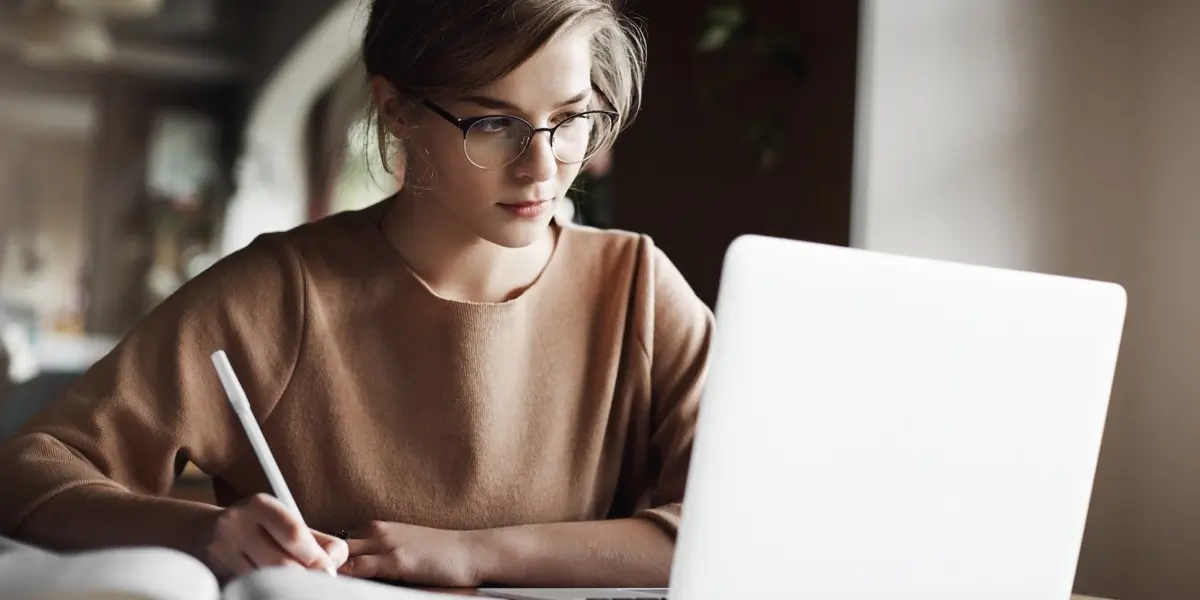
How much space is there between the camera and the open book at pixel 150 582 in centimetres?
57

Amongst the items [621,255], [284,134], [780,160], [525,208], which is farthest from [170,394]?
[284,134]

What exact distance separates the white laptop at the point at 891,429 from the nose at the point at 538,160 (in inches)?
17.5

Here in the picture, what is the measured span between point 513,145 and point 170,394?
0.40 meters

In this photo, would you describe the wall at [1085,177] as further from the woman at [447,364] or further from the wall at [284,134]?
the wall at [284,134]

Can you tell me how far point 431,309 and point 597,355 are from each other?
7.3 inches

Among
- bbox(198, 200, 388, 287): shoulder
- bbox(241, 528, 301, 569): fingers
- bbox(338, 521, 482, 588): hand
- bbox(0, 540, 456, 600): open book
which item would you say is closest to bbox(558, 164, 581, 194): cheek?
bbox(198, 200, 388, 287): shoulder

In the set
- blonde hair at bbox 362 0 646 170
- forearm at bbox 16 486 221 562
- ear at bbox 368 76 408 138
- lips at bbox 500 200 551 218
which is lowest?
forearm at bbox 16 486 221 562

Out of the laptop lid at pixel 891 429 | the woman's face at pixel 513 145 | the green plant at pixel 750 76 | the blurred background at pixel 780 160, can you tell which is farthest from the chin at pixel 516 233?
the green plant at pixel 750 76

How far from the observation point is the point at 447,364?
4.20ft

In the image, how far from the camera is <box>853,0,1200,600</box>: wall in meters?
2.46

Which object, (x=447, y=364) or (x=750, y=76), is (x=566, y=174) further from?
(x=750, y=76)

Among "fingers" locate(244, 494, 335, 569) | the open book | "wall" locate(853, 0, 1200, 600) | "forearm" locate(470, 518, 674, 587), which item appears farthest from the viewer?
"wall" locate(853, 0, 1200, 600)

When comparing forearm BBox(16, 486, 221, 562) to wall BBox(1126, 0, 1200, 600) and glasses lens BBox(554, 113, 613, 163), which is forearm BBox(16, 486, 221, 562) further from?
wall BBox(1126, 0, 1200, 600)

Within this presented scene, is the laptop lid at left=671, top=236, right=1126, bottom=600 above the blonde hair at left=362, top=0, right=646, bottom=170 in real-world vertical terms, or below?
below
